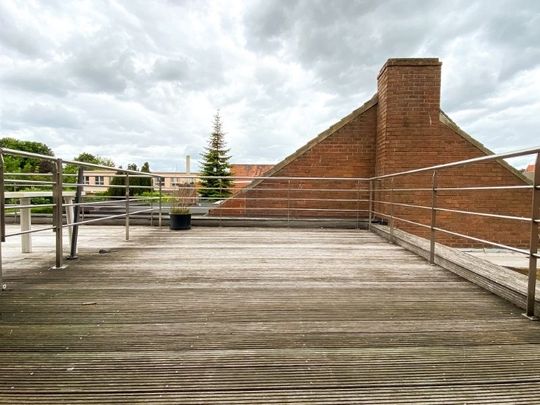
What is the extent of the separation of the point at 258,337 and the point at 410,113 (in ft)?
17.9

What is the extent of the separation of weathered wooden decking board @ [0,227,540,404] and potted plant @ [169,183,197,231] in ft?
8.45

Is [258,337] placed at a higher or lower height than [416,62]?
lower

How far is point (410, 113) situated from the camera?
5.71 metres

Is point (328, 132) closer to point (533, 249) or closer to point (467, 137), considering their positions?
point (467, 137)

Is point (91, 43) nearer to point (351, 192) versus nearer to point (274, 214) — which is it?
point (274, 214)

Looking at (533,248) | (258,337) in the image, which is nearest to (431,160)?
(533,248)

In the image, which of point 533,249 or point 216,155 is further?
point 216,155

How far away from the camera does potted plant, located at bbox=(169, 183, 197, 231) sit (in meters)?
5.50

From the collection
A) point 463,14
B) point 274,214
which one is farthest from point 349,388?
point 463,14

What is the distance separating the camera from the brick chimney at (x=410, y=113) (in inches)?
223

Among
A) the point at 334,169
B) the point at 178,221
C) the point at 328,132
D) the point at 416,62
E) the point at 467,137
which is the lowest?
the point at 178,221

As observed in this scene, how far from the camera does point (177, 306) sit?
189 cm

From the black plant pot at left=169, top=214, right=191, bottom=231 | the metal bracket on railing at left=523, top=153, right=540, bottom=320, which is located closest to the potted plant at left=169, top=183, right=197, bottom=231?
the black plant pot at left=169, top=214, right=191, bottom=231

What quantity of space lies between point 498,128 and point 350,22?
471cm
